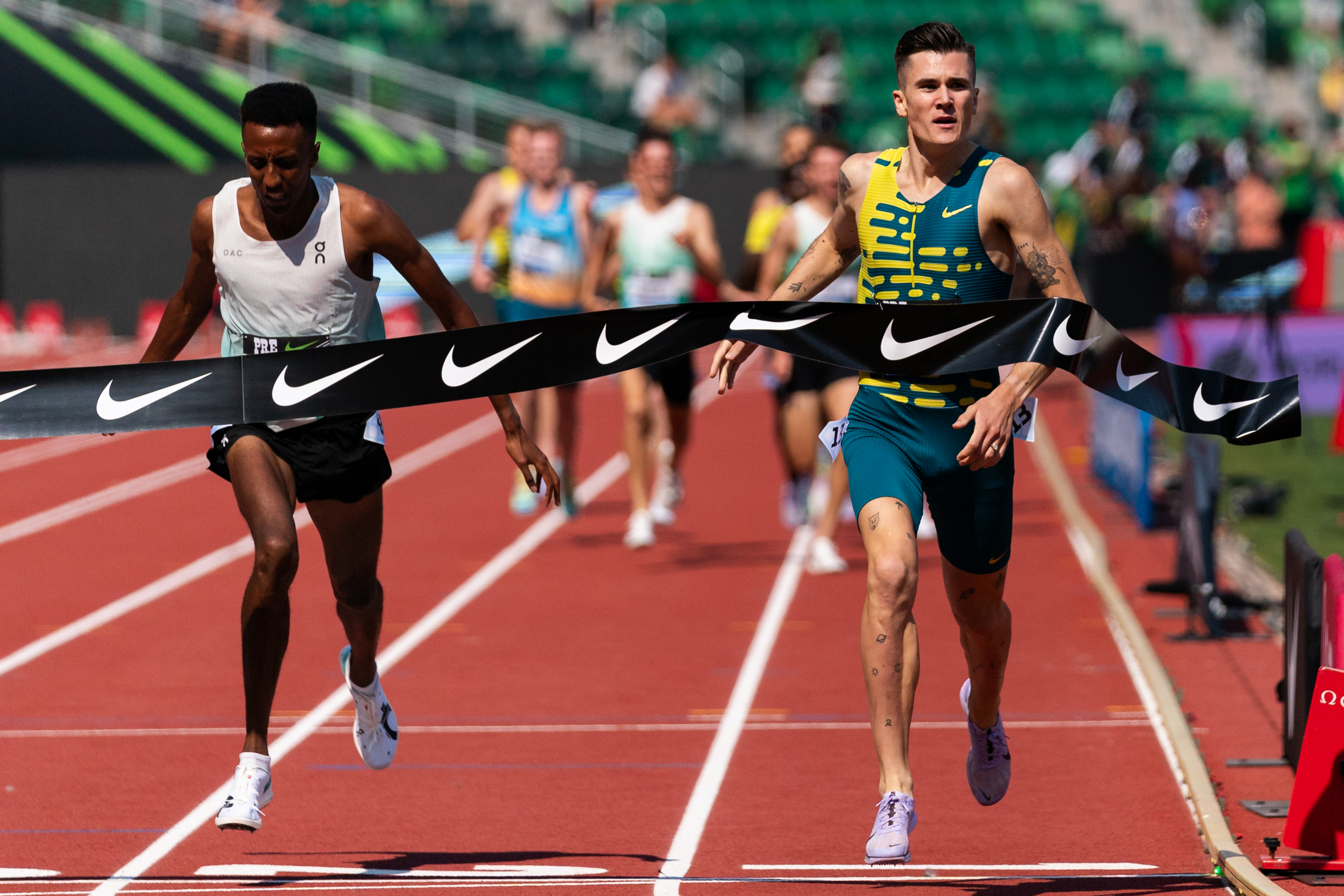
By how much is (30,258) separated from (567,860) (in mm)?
22184

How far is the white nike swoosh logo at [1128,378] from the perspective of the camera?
5250mm

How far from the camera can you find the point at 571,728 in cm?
729

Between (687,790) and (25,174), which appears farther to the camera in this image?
(25,174)

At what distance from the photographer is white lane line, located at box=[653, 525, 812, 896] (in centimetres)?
544

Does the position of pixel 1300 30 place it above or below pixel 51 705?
above

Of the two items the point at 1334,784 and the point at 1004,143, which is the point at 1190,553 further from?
the point at 1004,143

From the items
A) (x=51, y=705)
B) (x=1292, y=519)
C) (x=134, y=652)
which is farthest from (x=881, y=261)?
(x=1292, y=519)

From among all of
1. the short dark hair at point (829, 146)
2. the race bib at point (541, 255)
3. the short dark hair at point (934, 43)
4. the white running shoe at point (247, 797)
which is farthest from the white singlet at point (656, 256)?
the white running shoe at point (247, 797)

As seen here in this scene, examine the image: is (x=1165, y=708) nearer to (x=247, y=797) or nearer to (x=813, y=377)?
(x=247, y=797)

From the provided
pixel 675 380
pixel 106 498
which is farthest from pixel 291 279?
pixel 106 498

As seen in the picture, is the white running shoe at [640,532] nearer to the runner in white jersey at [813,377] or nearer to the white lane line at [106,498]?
the runner in white jersey at [813,377]

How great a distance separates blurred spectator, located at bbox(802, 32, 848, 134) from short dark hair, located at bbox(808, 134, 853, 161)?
14.7 meters

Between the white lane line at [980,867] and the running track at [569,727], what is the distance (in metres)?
0.01

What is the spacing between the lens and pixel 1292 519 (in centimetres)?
1245
